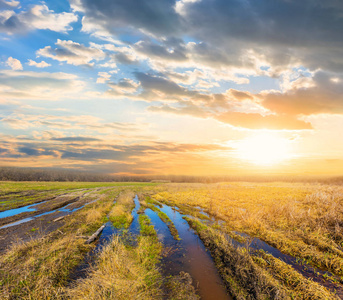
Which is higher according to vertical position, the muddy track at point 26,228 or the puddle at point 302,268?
the puddle at point 302,268

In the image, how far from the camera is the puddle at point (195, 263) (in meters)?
10.5

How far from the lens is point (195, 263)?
44.2ft

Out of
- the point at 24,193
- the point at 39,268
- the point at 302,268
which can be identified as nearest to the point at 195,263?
the point at 302,268

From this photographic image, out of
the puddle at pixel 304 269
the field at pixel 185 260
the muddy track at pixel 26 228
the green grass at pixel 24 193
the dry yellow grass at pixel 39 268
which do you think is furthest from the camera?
the green grass at pixel 24 193

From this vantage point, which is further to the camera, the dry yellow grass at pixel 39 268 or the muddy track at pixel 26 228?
the muddy track at pixel 26 228

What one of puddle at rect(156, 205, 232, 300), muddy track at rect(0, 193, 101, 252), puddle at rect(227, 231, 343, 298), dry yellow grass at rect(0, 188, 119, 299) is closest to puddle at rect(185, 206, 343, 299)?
puddle at rect(227, 231, 343, 298)

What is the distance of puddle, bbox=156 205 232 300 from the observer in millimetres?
10484

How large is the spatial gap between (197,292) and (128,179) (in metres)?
192

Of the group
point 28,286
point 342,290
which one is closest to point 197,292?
point 342,290

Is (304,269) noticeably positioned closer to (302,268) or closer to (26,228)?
(302,268)

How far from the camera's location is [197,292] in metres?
10.2

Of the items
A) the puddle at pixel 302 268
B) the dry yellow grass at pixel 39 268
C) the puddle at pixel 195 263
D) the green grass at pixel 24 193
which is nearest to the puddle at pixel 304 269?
the puddle at pixel 302 268

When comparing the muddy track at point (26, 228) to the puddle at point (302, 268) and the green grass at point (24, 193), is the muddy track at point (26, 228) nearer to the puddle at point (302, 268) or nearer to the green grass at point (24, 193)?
the green grass at point (24, 193)

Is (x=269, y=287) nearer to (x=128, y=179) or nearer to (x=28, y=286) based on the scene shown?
(x=28, y=286)
